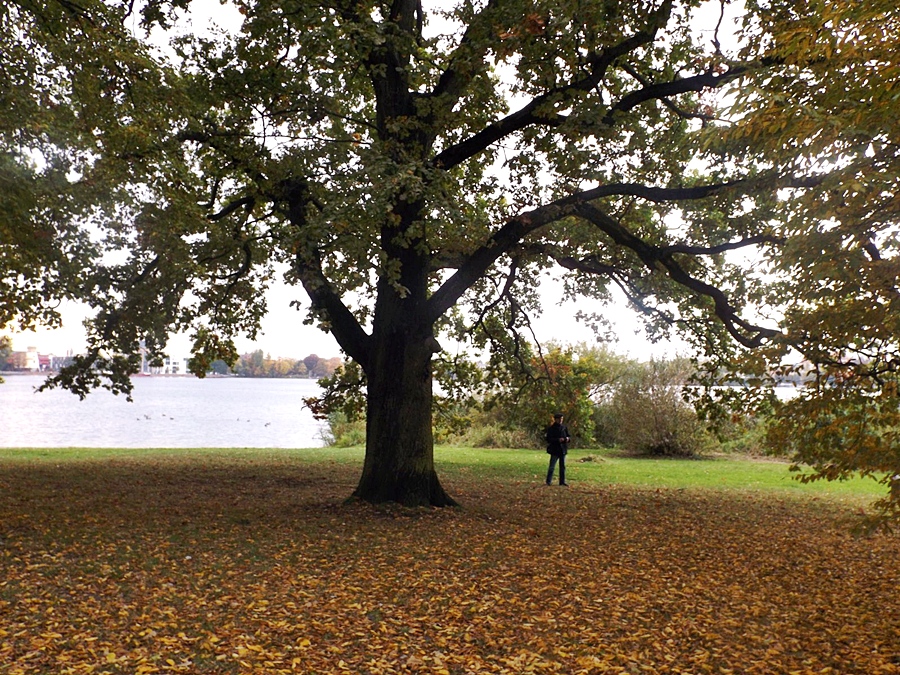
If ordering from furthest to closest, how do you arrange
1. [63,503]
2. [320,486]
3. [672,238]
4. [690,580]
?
1. [320,486]
2. [672,238]
3. [63,503]
4. [690,580]

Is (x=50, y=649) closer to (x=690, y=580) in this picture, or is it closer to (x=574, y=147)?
(x=690, y=580)

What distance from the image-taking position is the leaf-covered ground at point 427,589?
5.37 meters

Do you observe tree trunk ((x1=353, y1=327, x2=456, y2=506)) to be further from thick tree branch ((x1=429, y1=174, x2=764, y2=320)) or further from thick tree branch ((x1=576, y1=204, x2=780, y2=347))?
thick tree branch ((x1=576, y1=204, x2=780, y2=347))

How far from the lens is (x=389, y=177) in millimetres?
8602

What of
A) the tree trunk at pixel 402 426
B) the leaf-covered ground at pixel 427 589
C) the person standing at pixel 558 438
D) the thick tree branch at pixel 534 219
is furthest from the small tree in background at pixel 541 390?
the thick tree branch at pixel 534 219

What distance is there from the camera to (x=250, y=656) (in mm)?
5219

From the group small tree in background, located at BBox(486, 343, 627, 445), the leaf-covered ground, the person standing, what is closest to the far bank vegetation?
small tree in background, located at BBox(486, 343, 627, 445)

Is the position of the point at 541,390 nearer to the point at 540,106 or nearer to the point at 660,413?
the point at 540,106

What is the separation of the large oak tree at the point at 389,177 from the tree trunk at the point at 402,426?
0.12 ft

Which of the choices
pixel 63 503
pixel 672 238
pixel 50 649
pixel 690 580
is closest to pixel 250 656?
pixel 50 649

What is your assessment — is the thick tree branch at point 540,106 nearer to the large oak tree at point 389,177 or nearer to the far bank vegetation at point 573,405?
the large oak tree at point 389,177

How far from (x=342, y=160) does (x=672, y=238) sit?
6.25 m

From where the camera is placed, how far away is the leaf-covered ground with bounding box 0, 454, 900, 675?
5.37 metres

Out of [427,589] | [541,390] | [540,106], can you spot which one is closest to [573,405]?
[541,390]
